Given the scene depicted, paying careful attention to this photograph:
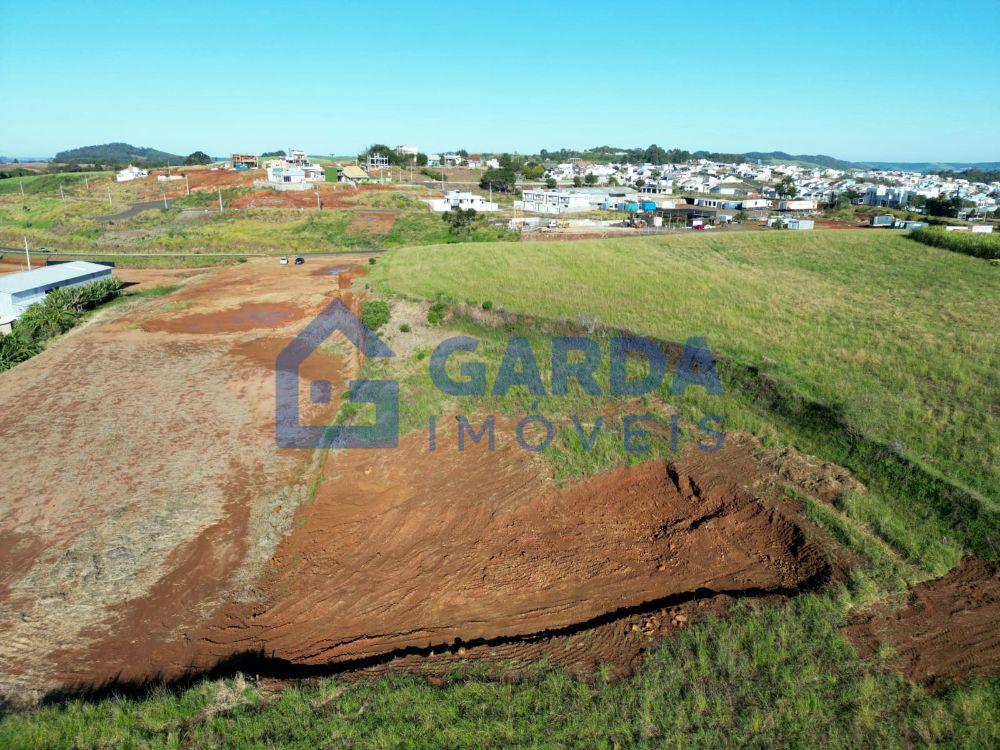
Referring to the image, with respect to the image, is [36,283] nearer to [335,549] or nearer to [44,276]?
[44,276]

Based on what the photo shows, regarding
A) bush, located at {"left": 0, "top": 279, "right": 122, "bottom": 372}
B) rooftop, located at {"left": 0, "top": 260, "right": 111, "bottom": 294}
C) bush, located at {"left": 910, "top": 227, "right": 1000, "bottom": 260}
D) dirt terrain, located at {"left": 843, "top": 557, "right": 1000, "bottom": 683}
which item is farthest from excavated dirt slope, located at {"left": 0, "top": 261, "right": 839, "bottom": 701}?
bush, located at {"left": 910, "top": 227, "right": 1000, "bottom": 260}

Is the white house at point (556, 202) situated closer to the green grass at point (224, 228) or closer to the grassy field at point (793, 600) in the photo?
the green grass at point (224, 228)

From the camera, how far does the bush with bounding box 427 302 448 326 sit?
24312 mm

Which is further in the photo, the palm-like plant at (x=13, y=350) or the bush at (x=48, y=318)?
the bush at (x=48, y=318)

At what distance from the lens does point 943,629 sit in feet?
25.5

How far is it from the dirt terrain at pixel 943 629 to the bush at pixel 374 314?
2038 centimetres

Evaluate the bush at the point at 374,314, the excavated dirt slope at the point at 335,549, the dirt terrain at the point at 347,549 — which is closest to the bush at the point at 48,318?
the dirt terrain at the point at 347,549

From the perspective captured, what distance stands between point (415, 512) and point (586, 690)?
6380 millimetres

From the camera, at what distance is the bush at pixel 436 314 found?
79.8 feet

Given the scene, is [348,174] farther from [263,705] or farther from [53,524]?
[263,705]

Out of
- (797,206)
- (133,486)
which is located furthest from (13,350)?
(797,206)

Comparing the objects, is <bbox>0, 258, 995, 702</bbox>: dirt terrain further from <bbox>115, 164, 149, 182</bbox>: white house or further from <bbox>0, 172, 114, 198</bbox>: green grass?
<bbox>0, 172, 114, 198</bbox>: green grass

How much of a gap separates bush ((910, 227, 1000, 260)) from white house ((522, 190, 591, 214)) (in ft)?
136
